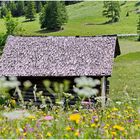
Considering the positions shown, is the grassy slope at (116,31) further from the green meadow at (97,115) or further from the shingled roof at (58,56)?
the shingled roof at (58,56)

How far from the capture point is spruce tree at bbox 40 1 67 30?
332 feet

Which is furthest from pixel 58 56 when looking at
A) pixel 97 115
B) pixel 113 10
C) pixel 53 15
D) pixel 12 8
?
pixel 12 8

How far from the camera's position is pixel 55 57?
845 inches

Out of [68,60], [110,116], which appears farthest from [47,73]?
[110,116]

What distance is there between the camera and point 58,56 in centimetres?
2155

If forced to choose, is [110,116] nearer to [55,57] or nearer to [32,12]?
[55,57]

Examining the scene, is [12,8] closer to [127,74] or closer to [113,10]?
[113,10]

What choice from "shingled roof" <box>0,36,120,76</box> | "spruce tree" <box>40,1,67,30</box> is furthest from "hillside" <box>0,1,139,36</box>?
"shingled roof" <box>0,36,120,76</box>

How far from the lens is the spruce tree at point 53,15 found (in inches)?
3989

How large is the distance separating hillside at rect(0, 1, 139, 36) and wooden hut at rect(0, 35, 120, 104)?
206ft

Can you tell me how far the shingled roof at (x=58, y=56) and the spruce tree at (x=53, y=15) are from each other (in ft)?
258

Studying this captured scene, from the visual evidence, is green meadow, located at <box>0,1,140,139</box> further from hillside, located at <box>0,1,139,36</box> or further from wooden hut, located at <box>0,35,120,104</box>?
wooden hut, located at <box>0,35,120,104</box>

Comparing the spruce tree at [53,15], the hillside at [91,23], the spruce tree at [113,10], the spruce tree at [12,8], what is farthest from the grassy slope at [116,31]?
the spruce tree at [12,8]

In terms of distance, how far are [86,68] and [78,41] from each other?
3.35m
